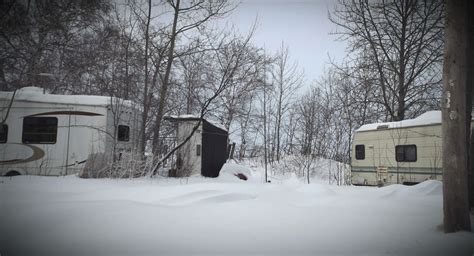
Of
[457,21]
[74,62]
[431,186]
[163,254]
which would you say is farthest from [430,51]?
[74,62]

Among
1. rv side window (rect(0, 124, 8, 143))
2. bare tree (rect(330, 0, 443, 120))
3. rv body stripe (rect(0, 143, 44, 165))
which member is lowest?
rv body stripe (rect(0, 143, 44, 165))

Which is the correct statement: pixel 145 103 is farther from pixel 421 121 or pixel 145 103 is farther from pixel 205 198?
pixel 421 121

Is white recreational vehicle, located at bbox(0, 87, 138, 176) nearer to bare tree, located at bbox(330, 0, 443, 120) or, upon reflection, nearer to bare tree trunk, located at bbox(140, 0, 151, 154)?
bare tree trunk, located at bbox(140, 0, 151, 154)

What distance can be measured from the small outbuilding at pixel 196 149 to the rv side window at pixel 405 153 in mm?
7060

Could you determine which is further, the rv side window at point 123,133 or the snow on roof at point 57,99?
the rv side window at point 123,133

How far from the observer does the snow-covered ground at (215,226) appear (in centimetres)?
243

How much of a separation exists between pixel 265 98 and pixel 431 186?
1377 cm

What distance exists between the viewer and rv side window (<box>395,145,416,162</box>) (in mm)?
9094

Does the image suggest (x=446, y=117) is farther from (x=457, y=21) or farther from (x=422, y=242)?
(x=422, y=242)

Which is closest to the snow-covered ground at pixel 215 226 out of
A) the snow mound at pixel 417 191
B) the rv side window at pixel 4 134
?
the snow mound at pixel 417 191

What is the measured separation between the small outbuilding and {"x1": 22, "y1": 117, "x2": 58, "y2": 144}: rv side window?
3.71m

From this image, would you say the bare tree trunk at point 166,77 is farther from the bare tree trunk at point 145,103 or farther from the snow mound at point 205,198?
the snow mound at point 205,198

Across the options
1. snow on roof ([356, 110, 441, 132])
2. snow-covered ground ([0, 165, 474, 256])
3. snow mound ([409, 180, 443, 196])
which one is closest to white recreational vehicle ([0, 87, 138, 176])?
snow-covered ground ([0, 165, 474, 256])

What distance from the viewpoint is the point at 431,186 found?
215 inches
